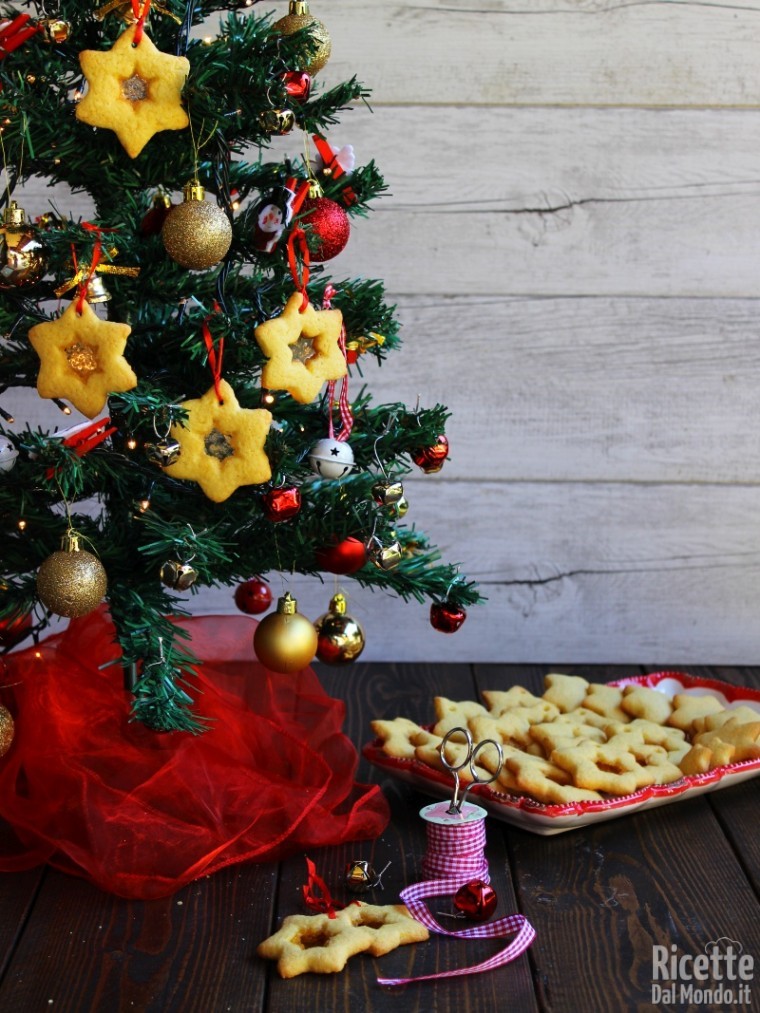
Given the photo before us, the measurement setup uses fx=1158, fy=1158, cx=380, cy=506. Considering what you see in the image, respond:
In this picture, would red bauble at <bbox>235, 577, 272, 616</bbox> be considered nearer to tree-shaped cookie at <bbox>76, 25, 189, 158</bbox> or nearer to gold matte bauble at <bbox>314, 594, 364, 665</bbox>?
gold matte bauble at <bbox>314, 594, 364, 665</bbox>

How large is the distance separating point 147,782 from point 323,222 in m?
0.51

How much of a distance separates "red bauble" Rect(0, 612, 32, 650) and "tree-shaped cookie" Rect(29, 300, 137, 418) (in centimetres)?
22

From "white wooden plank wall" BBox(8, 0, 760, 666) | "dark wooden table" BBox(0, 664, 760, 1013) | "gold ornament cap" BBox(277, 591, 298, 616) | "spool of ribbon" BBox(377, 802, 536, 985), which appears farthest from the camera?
"white wooden plank wall" BBox(8, 0, 760, 666)

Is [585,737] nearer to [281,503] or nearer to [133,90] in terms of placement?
[281,503]

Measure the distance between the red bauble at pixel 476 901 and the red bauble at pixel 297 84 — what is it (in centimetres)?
66

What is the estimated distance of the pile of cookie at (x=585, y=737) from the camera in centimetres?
108

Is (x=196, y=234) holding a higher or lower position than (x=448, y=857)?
higher

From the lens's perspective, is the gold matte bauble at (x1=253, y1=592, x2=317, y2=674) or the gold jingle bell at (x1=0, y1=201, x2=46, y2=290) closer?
the gold jingle bell at (x1=0, y1=201, x2=46, y2=290)

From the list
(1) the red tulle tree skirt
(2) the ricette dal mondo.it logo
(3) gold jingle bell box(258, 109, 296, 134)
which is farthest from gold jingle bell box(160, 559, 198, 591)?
(2) the ricette dal mondo.it logo

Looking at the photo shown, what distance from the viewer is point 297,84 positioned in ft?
3.07

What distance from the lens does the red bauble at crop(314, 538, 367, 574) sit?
105 cm

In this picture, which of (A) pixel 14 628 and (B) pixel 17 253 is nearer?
(B) pixel 17 253

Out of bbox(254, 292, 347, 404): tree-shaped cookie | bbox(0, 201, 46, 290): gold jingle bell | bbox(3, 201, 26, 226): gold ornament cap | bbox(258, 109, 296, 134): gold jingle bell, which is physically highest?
bbox(258, 109, 296, 134): gold jingle bell

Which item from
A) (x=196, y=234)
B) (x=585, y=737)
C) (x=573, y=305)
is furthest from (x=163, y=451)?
(x=573, y=305)
